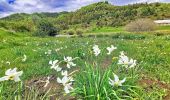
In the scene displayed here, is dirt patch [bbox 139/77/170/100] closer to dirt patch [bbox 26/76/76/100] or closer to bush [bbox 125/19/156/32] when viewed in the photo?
dirt patch [bbox 26/76/76/100]

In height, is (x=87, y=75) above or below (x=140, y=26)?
above

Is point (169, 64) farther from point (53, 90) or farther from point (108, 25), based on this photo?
point (108, 25)

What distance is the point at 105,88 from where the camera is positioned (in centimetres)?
675

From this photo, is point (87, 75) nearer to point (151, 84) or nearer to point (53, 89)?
point (53, 89)

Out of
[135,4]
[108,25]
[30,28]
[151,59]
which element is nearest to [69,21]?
[135,4]

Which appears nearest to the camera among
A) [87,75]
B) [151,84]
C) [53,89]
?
[87,75]

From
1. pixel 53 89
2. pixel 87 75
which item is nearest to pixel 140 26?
pixel 53 89

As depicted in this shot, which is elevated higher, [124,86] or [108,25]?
[124,86]

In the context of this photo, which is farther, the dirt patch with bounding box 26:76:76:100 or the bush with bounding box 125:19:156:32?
the bush with bounding box 125:19:156:32

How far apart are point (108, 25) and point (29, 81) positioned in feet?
384

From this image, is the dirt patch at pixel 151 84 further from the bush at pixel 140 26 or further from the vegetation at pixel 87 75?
the bush at pixel 140 26

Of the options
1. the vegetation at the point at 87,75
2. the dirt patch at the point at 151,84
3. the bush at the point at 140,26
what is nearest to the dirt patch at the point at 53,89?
the vegetation at the point at 87,75

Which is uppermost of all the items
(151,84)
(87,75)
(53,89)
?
(87,75)

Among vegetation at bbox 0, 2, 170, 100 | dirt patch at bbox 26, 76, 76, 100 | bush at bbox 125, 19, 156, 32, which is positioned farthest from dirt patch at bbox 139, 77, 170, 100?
bush at bbox 125, 19, 156, 32
